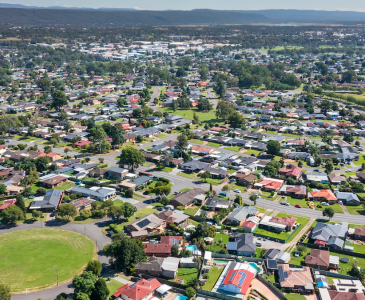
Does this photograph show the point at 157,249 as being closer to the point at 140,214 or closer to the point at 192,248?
the point at 192,248

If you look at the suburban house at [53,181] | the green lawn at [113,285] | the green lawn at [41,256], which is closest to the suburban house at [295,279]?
the green lawn at [113,285]

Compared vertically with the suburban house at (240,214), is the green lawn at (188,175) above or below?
below

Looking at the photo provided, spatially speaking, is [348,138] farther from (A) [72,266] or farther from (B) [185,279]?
(A) [72,266]

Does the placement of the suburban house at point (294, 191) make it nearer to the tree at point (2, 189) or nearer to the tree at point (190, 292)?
the tree at point (190, 292)

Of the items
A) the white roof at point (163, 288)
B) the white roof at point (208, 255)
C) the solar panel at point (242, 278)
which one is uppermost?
the solar panel at point (242, 278)

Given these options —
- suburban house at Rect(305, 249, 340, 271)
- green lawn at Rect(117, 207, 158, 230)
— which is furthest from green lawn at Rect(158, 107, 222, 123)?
suburban house at Rect(305, 249, 340, 271)

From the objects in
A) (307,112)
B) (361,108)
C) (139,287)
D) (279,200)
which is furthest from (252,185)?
(361,108)

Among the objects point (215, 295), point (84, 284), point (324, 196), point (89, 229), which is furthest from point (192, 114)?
point (84, 284)
